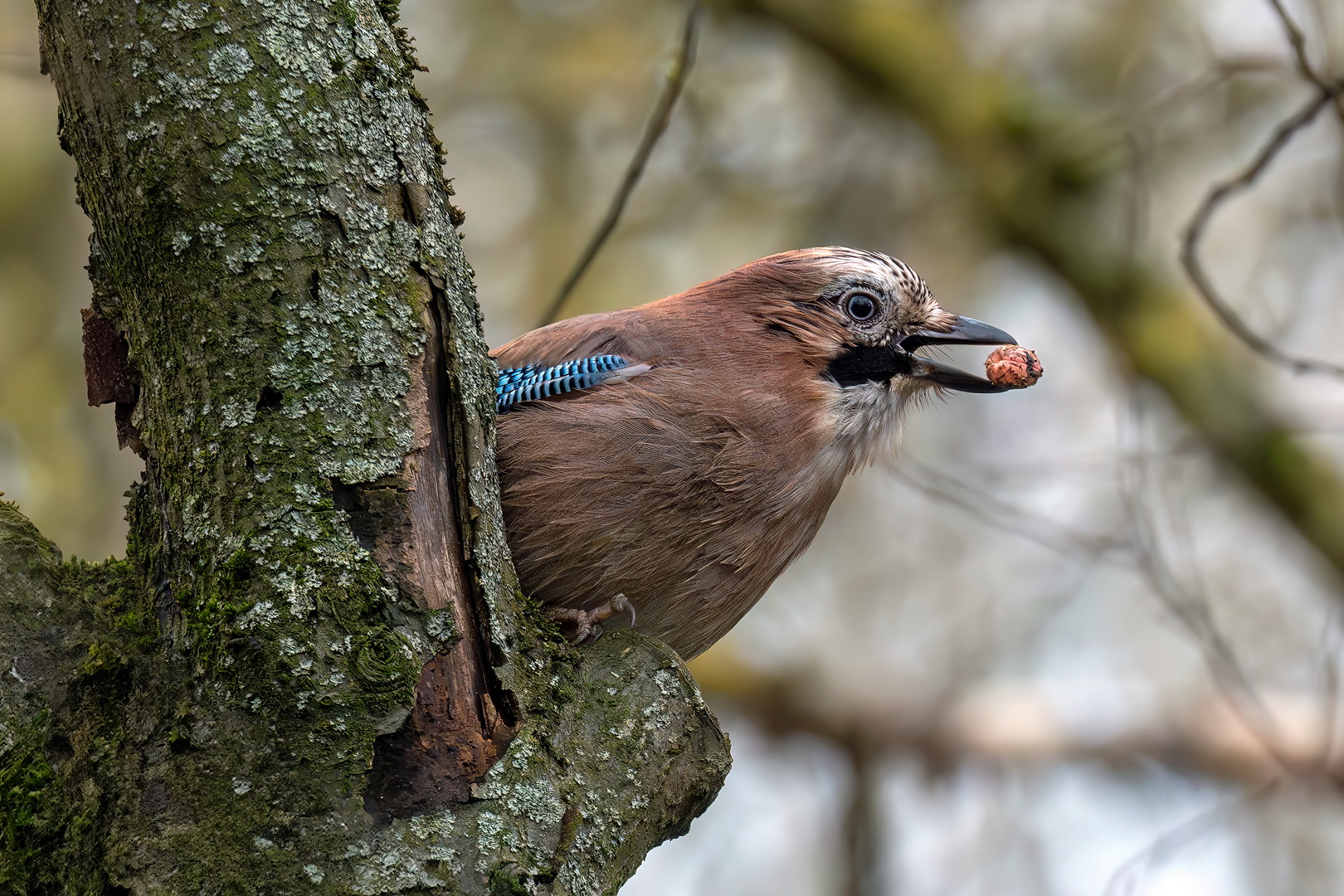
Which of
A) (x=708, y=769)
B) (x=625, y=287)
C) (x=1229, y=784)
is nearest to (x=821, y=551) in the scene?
(x=625, y=287)

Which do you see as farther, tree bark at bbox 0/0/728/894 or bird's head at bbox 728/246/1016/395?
bird's head at bbox 728/246/1016/395

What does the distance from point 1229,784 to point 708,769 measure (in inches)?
185

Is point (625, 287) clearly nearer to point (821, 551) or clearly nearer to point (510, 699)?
point (821, 551)

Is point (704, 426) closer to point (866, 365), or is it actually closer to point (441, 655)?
point (866, 365)

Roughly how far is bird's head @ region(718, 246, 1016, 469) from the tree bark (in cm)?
183

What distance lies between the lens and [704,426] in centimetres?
381

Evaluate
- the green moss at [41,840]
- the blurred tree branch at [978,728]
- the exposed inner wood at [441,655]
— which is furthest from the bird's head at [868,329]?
the blurred tree branch at [978,728]

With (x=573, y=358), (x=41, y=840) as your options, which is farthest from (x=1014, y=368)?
(x=41, y=840)

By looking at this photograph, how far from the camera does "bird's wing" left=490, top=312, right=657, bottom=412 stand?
406cm

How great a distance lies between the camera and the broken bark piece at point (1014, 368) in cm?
428

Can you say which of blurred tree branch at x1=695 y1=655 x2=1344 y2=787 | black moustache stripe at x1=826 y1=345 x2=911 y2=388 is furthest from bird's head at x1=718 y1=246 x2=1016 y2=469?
blurred tree branch at x1=695 y1=655 x2=1344 y2=787

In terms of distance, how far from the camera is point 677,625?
12.5 ft

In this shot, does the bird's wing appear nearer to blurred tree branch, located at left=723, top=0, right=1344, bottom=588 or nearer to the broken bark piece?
the broken bark piece

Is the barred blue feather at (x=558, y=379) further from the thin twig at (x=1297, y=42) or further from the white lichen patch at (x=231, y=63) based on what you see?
the thin twig at (x=1297, y=42)
